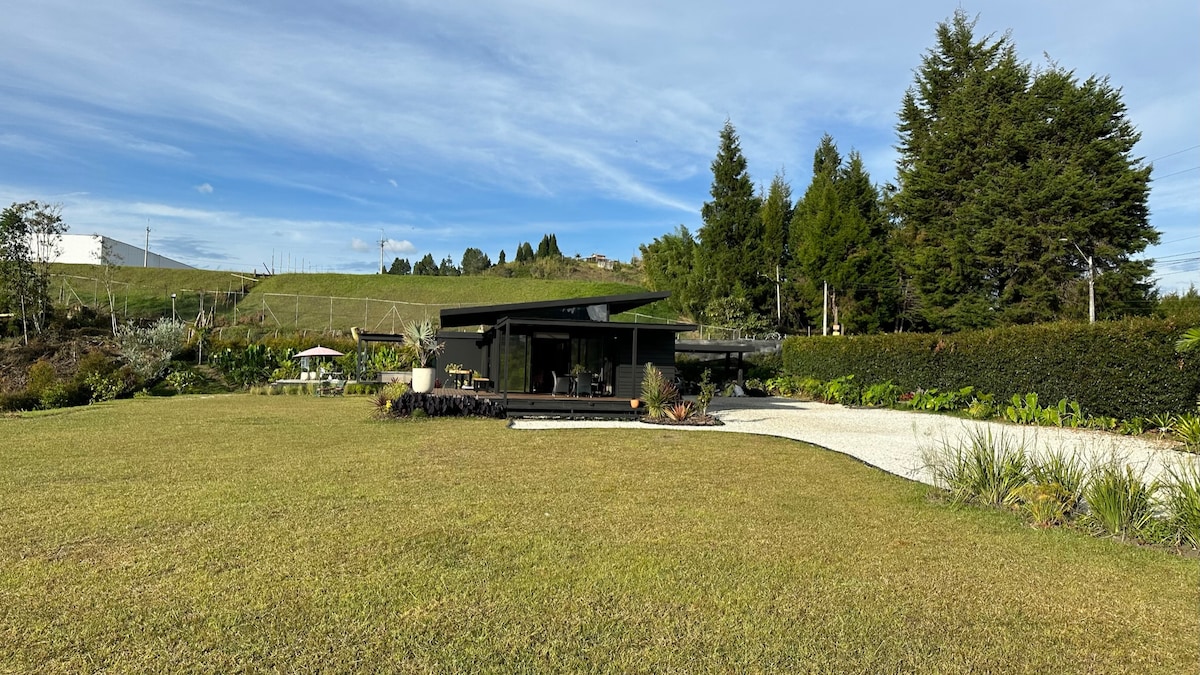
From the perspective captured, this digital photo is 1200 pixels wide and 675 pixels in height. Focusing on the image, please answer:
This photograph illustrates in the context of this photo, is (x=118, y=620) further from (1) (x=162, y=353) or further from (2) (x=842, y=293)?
(2) (x=842, y=293)

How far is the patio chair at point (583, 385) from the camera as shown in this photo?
1633 cm

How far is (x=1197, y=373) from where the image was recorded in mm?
10656

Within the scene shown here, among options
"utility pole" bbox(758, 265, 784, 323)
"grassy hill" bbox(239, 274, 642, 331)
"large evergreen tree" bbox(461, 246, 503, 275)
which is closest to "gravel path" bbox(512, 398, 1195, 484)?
"utility pole" bbox(758, 265, 784, 323)

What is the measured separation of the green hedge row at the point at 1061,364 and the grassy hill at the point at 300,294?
21.6 m

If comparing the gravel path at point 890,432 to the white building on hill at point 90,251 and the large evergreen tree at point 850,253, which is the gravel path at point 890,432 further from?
the white building on hill at point 90,251

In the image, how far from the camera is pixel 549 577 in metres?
4.07

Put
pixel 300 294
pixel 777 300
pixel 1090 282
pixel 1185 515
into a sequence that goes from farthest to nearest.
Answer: pixel 300 294 < pixel 777 300 < pixel 1090 282 < pixel 1185 515

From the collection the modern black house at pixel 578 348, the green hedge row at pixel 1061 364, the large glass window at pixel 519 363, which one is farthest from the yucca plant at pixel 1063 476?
the large glass window at pixel 519 363

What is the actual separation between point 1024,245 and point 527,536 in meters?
24.1

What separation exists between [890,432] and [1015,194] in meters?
15.7

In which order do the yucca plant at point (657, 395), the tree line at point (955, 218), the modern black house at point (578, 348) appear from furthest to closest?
1. the tree line at point (955, 218)
2. the modern black house at point (578, 348)
3. the yucca plant at point (657, 395)

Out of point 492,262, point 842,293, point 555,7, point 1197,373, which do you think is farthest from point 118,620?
point 492,262

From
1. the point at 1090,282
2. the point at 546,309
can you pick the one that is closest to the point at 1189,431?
the point at 546,309

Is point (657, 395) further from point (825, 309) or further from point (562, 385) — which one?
point (825, 309)
